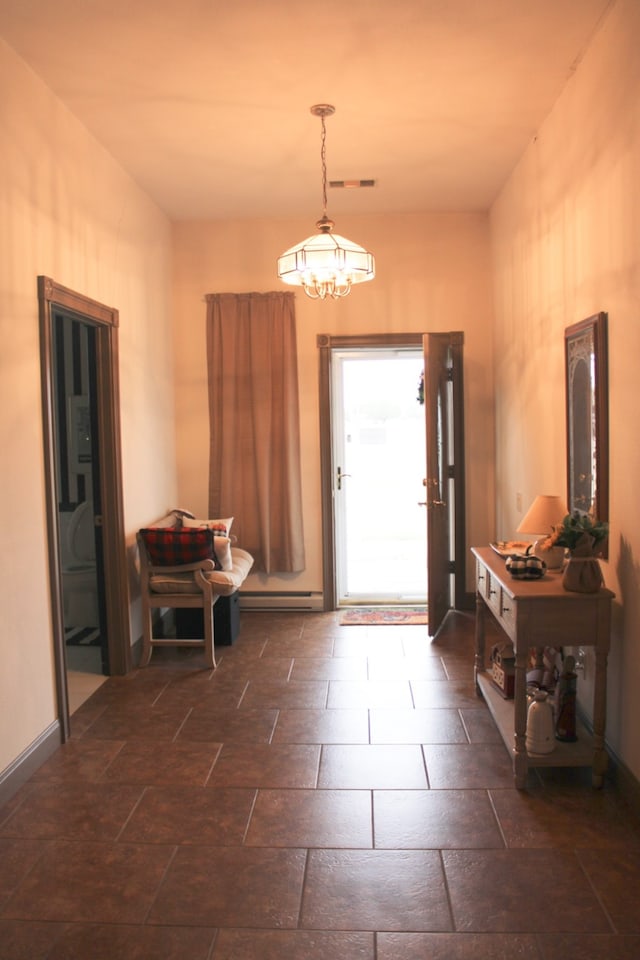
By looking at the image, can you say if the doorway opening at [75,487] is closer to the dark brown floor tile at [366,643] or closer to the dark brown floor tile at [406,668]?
the dark brown floor tile at [366,643]

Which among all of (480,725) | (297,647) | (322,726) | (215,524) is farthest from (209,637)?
(480,725)

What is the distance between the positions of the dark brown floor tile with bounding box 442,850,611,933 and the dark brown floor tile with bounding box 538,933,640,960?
0.03m

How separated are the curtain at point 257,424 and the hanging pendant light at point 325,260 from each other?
77.4 inches

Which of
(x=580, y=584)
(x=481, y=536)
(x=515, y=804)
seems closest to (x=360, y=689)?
(x=515, y=804)

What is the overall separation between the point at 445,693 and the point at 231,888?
78.1 inches

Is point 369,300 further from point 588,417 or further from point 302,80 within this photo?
point 588,417

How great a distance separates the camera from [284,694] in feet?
13.8

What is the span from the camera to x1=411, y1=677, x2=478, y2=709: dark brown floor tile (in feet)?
13.2

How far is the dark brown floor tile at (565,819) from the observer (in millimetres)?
2678

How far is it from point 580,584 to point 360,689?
1.74 m

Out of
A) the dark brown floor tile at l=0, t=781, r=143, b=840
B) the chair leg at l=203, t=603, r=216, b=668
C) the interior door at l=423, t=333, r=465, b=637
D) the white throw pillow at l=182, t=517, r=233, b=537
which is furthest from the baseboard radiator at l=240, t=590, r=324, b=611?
the dark brown floor tile at l=0, t=781, r=143, b=840

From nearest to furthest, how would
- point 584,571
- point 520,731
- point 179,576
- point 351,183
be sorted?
point 584,571 → point 520,731 → point 179,576 → point 351,183

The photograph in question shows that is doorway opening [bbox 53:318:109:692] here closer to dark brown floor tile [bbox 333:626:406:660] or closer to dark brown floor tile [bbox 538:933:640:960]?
dark brown floor tile [bbox 333:626:406:660]

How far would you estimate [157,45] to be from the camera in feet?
10.5
